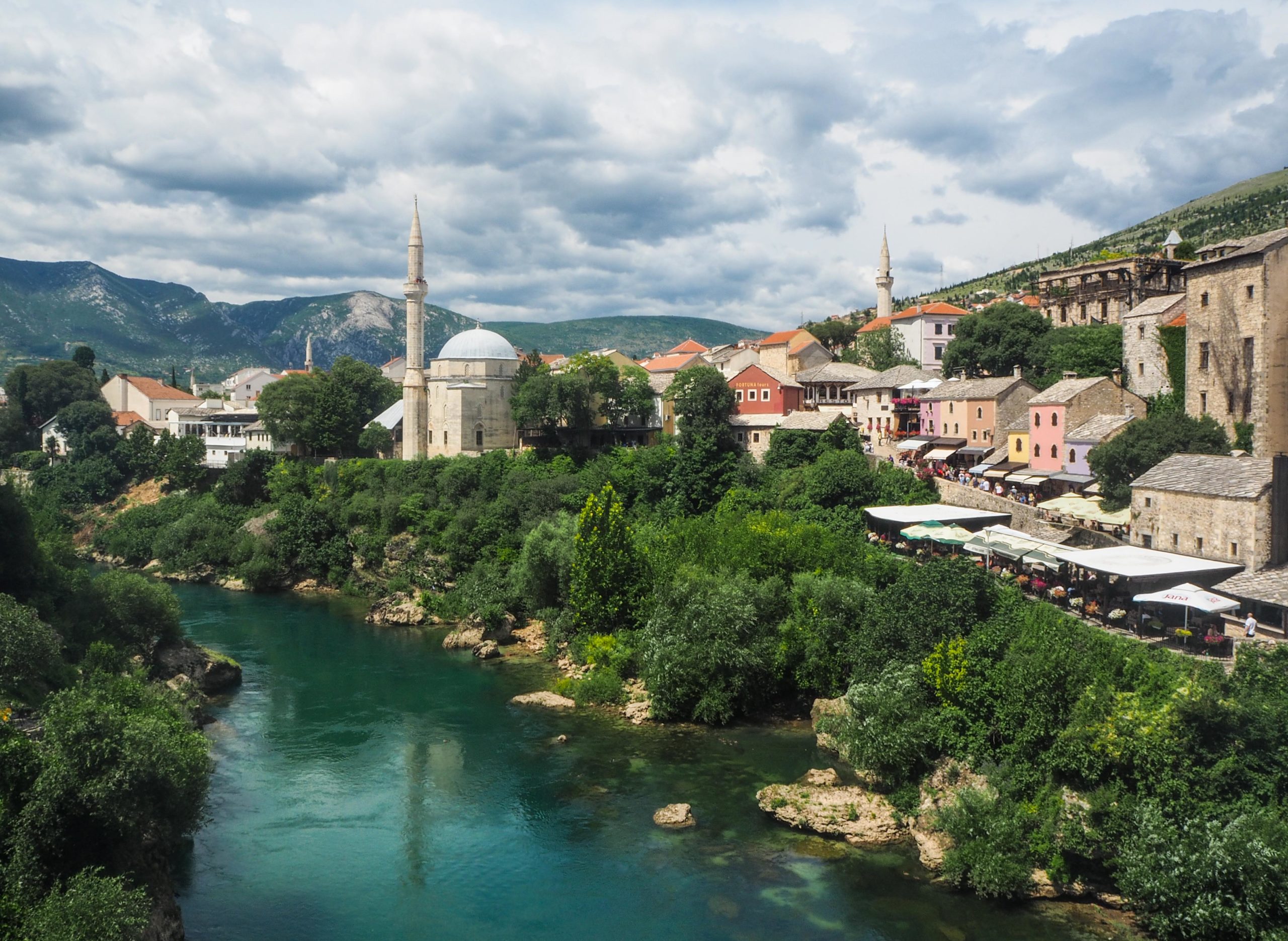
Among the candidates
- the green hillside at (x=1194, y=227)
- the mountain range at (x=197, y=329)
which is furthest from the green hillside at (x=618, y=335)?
the green hillside at (x=1194, y=227)

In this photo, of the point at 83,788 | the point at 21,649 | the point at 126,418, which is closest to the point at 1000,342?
the point at 21,649

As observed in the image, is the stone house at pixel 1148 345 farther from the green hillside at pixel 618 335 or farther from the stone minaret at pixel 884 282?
the green hillside at pixel 618 335

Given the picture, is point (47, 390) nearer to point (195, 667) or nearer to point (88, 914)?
point (195, 667)

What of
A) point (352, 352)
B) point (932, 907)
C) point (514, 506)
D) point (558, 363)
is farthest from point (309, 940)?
point (352, 352)

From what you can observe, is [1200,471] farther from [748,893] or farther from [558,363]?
[558,363]

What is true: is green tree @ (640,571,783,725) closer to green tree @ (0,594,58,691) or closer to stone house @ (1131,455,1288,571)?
stone house @ (1131,455,1288,571)

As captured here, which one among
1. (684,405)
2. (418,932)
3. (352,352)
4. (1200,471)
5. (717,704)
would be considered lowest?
(418,932)
